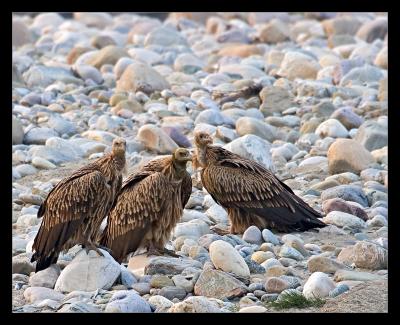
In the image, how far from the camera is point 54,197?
34.5 ft

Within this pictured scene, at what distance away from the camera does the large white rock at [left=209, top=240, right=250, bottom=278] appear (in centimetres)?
1026

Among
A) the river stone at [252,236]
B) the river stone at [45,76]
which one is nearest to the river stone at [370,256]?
the river stone at [252,236]

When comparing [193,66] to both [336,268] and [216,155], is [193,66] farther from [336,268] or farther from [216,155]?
[336,268]

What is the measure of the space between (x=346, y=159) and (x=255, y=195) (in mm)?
2877

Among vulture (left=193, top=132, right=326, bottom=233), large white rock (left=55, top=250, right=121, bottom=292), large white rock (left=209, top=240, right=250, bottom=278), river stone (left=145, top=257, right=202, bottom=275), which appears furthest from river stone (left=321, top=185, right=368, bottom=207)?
large white rock (left=55, top=250, right=121, bottom=292)

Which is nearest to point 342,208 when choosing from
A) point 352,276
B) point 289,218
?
point 289,218

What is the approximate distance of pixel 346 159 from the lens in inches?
582

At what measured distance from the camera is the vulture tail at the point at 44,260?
10.4 m

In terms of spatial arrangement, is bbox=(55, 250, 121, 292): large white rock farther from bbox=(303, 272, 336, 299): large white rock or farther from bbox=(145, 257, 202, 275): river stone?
bbox=(303, 272, 336, 299): large white rock

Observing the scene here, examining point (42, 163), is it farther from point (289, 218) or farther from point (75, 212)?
point (75, 212)

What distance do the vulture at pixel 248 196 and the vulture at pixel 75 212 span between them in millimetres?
1885

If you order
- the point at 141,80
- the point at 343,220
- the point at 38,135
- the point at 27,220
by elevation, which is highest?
the point at 141,80

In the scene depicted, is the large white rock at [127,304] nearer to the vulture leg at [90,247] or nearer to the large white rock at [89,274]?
the large white rock at [89,274]
